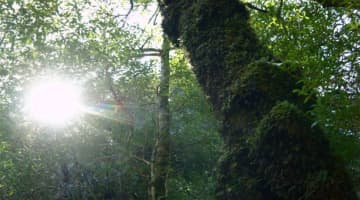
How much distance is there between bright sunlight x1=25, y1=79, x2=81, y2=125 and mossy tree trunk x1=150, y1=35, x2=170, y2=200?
5.31 feet

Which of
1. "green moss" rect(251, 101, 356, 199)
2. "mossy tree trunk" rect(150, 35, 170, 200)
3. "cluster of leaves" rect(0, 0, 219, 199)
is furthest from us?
"mossy tree trunk" rect(150, 35, 170, 200)

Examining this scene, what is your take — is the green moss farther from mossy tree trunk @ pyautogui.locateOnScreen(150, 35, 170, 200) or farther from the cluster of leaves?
mossy tree trunk @ pyautogui.locateOnScreen(150, 35, 170, 200)

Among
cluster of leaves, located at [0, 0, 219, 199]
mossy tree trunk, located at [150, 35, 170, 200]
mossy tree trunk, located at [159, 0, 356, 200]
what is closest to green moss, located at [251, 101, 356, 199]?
mossy tree trunk, located at [159, 0, 356, 200]

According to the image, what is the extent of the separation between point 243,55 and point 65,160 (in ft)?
16.7

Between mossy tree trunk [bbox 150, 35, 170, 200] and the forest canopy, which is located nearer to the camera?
the forest canopy

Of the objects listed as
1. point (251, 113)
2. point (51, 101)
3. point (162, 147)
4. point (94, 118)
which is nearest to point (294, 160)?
point (251, 113)

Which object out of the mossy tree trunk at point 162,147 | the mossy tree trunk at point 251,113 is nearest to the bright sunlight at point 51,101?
the mossy tree trunk at point 162,147

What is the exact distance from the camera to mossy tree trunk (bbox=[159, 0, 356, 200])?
2439mm

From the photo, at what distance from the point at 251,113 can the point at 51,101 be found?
4576 mm

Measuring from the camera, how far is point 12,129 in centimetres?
732

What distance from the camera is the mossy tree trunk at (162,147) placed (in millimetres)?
7395

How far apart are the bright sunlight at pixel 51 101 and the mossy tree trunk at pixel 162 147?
63.7 inches

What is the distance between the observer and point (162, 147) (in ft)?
25.8

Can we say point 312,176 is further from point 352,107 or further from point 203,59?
point 203,59
